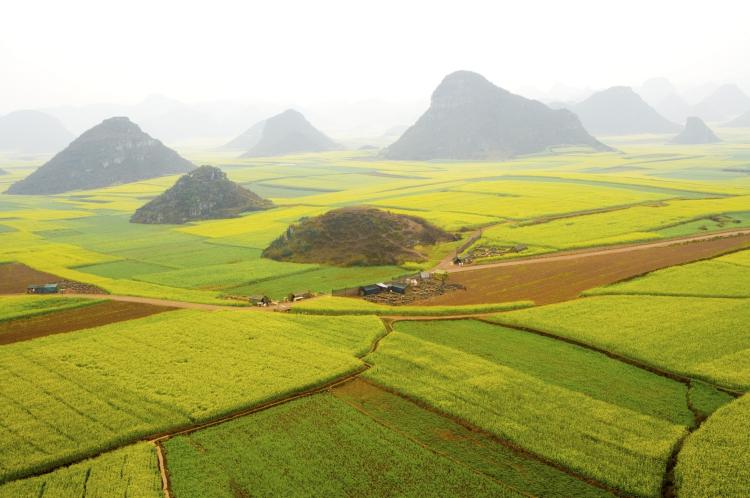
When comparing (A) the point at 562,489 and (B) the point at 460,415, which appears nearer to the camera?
(A) the point at 562,489

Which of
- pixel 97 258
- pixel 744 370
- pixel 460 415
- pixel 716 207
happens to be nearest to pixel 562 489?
pixel 460 415

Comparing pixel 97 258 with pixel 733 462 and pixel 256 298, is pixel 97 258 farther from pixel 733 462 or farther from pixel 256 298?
pixel 733 462

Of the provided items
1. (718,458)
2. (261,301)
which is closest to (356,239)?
A: (261,301)

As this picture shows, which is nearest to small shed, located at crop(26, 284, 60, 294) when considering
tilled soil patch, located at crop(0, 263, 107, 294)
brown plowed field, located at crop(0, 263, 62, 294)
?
tilled soil patch, located at crop(0, 263, 107, 294)

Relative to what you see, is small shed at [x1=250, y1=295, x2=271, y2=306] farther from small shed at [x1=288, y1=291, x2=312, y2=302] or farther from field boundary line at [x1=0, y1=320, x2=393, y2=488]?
field boundary line at [x1=0, y1=320, x2=393, y2=488]

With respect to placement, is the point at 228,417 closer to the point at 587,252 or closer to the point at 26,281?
the point at 26,281

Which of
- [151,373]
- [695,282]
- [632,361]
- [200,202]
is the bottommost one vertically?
[632,361]
